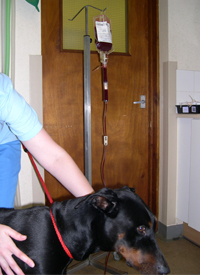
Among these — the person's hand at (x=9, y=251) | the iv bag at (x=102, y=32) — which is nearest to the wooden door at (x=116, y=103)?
the iv bag at (x=102, y=32)

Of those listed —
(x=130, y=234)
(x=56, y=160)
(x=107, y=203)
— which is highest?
(x=56, y=160)

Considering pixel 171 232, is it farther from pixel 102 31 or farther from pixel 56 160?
pixel 102 31

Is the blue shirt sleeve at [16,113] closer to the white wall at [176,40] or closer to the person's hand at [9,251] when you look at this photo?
the person's hand at [9,251]

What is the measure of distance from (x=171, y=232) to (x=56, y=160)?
5.81 ft

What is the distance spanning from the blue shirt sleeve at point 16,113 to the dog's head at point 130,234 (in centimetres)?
37

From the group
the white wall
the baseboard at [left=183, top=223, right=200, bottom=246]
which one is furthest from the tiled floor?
the white wall

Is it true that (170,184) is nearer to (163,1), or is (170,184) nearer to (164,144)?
(164,144)

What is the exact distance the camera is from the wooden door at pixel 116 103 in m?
2.09

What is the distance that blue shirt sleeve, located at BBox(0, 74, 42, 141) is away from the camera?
0.82m

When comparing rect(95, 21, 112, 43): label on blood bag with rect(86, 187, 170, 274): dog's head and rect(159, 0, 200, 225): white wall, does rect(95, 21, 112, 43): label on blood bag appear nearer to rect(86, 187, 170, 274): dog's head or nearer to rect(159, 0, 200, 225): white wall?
rect(159, 0, 200, 225): white wall

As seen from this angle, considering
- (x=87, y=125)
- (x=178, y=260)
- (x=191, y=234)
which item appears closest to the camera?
(x=87, y=125)

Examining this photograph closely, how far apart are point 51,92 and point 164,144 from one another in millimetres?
1210

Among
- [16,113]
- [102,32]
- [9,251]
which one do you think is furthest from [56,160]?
[102,32]

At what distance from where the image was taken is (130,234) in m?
0.94
